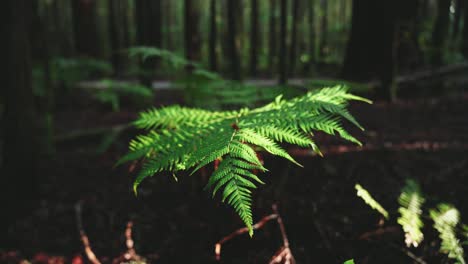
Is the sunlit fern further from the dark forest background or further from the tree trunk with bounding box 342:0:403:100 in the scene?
the tree trunk with bounding box 342:0:403:100

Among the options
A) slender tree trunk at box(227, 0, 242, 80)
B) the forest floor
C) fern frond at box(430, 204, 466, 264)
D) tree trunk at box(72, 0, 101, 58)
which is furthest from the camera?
tree trunk at box(72, 0, 101, 58)

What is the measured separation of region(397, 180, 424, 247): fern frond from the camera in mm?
1398

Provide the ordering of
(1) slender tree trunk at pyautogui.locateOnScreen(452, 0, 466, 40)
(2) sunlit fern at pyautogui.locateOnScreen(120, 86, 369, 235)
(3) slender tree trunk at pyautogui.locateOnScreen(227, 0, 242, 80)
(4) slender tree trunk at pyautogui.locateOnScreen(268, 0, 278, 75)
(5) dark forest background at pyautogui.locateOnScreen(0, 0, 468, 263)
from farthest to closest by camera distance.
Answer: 1. (4) slender tree trunk at pyautogui.locateOnScreen(268, 0, 278, 75)
2. (1) slender tree trunk at pyautogui.locateOnScreen(452, 0, 466, 40)
3. (3) slender tree trunk at pyautogui.locateOnScreen(227, 0, 242, 80)
4. (5) dark forest background at pyautogui.locateOnScreen(0, 0, 468, 263)
5. (2) sunlit fern at pyautogui.locateOnScreen(120, 86, 369, 235)

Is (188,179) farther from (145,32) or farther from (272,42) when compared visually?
(272,42)

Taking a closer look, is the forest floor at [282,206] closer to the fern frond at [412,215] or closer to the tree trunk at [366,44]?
the fern frond at [412,215]

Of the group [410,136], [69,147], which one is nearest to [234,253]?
[410,136]

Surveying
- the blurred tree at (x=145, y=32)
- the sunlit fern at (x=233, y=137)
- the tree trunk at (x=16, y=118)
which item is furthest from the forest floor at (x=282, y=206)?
the blurred tree at (x=145, y=32)

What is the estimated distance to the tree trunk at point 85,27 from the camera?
923 centimetres

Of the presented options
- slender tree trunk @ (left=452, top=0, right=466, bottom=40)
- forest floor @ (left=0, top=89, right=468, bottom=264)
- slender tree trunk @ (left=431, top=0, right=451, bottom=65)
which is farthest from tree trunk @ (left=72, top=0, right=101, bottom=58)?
slender tree trunk @ (left=452, top=0, right=466, bottom=40)

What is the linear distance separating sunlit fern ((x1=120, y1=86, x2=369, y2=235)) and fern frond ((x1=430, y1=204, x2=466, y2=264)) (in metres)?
0.65

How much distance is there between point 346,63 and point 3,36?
4646 millimetres

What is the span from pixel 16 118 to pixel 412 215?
2.67 m

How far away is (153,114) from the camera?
1.61 m

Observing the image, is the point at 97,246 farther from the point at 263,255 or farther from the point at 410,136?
the point at 410,136
